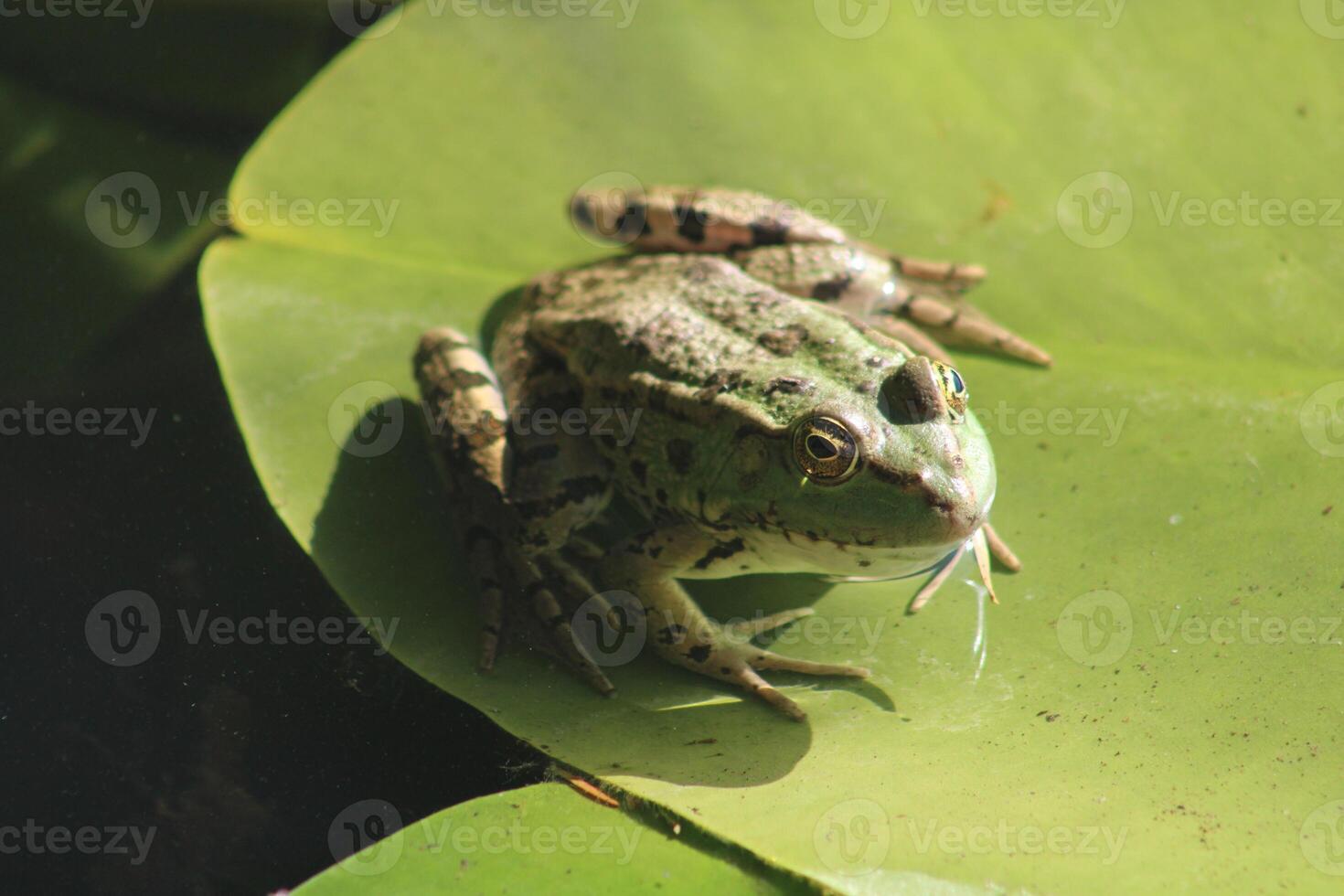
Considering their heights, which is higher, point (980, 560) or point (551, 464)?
point (980, 560)

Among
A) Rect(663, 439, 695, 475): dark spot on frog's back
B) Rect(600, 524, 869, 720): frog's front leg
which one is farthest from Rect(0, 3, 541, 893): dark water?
Rect(663, 439, 695, 475): dark spot on frog's back

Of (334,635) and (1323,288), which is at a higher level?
(1323,288)

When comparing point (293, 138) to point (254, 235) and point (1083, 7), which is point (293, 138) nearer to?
point (254, 235)

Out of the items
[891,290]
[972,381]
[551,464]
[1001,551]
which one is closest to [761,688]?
[1001,551]

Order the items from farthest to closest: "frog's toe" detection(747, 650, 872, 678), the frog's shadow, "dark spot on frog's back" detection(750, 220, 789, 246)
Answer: "dark spot on frog's back" detection(750, 220, 789, 246), "frog's toe" detection(747, 650, 872, 678), the frog's shadow

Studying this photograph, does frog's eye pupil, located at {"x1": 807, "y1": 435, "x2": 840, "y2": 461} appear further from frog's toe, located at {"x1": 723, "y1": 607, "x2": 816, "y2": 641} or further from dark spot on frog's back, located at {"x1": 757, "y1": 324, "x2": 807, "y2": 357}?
frog's toe, located at {"x1": 723, "y1": 607, "x2": 816, "y2": 641}

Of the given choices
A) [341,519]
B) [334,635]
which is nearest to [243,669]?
[334,635]

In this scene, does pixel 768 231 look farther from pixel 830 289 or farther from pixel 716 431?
pixel 716 431
